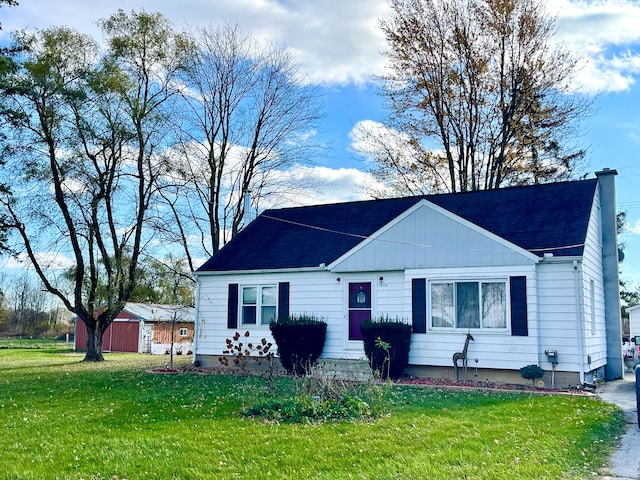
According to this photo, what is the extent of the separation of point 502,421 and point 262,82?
823 inches

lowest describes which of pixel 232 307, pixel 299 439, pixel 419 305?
pixel 299 439

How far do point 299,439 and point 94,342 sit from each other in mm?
19504

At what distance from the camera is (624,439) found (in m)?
7.66

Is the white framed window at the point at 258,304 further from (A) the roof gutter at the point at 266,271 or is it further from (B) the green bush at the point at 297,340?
(B) the green bush at the point at 297,340

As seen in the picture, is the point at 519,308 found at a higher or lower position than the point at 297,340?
higher

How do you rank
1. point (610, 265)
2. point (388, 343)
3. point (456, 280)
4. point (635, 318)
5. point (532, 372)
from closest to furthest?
point (532, 372), point (388, 343), point (456, 280), point (610, 265), point (635, 318)

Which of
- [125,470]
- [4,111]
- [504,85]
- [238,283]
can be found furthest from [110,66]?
[125,470]

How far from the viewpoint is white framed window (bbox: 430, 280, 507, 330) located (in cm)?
1330

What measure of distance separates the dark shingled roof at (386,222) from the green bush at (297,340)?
1782mm

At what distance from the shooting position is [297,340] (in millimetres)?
15195

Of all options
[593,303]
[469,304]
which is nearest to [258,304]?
Answer: [469,304]

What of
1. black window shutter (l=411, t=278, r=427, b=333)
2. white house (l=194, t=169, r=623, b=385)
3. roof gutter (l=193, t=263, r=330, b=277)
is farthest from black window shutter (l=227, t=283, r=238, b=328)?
black window shutter (l=411, t=278, r=427, b=333)

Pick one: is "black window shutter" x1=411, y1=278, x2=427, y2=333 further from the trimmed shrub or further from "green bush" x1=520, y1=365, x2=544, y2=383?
"green bush" x1=520, y1=365, x2=544, y2=383

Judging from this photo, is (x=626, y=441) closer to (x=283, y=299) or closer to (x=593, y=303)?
(x=593, y=303)
